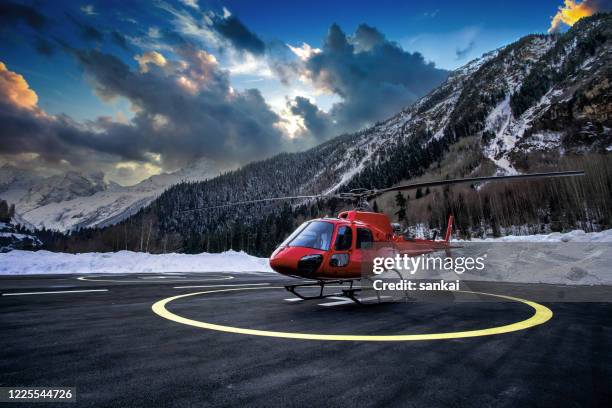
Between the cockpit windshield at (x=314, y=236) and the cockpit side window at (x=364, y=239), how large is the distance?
0.93 m

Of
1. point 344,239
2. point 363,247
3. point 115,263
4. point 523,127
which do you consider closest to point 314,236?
point 344,239

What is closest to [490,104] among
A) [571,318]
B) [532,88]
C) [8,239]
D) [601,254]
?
[532,88]

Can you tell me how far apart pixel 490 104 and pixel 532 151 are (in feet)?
266

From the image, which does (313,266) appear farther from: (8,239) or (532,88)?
(8,239)

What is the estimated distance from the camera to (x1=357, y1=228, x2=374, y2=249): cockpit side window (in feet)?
27.5

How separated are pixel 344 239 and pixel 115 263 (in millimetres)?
18369

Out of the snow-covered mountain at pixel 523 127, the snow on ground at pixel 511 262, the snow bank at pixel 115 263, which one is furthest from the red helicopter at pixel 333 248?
the snow-covered mountain at pixel 523 127

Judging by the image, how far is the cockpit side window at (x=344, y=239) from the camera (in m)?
7.88

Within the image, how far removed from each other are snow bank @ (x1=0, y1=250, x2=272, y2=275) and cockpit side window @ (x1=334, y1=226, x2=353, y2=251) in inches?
663

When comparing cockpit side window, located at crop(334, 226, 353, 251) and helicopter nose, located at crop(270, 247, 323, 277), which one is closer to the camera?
helicopter nose, located at crop(270, 247, 323, 277)

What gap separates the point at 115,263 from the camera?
20.1 meters

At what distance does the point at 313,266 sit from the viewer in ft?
24.2

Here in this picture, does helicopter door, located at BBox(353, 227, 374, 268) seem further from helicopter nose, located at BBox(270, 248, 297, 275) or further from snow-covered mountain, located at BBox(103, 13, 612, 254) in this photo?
snow-covered mountain, located at BBox(103, 13, 612, 254)

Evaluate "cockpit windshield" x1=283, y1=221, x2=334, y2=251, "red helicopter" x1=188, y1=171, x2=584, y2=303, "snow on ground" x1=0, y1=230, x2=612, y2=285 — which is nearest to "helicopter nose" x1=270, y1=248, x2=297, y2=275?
"red helicopter" x1=188, y1=171, x2=584, y2=303
